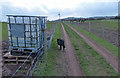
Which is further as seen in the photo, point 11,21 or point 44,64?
point 11,21

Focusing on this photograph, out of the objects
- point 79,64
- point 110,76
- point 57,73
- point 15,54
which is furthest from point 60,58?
point 110,76

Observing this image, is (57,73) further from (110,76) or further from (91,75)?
(110,76)

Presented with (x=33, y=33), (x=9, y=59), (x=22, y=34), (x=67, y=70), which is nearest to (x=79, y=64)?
(x=67, y=70)

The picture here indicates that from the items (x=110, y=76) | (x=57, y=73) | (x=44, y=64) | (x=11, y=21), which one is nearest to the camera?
(x=110, y=76)

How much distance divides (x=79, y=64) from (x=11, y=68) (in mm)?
4116

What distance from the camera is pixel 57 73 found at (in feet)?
22.1

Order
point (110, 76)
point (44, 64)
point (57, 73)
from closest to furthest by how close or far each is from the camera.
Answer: point (110, 76)
point (57, 73)
point (44, 64)

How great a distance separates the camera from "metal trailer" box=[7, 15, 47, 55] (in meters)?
8.68

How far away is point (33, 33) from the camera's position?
8859 millimetres

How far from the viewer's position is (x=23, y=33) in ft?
28.8

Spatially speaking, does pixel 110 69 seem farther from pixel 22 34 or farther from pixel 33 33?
pixel 22 34

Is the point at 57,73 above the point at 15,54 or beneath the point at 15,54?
beneath

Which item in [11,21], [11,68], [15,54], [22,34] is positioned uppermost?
[11,21]

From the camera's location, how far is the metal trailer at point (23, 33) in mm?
8680
